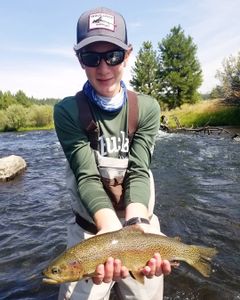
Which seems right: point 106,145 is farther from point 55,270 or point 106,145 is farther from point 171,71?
point 171,71

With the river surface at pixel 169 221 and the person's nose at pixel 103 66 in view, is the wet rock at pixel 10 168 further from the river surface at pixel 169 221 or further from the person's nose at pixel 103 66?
the person's nose at pixel 103 66

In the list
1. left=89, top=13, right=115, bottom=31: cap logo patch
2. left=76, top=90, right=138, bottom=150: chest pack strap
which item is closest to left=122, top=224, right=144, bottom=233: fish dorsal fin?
left=76, top=90, right=138, bottom=150: chest pack strap

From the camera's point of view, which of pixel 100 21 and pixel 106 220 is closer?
pixel 106 220

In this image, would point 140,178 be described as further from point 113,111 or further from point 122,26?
point 122,26

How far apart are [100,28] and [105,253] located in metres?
1.78

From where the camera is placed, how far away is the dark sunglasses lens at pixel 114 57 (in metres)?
3.16

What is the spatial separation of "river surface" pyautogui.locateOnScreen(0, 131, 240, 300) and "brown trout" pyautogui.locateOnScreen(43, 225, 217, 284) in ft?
8.10

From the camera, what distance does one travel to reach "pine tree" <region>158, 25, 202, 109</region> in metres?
53.8

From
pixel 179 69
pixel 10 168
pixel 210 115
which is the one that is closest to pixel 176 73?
pixel 179 69

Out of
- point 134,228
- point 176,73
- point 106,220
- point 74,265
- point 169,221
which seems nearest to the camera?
point 74,265

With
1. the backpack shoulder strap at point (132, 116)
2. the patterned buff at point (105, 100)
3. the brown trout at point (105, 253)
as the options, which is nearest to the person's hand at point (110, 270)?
the brown trout at point (105, 253)

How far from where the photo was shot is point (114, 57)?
3.19 meters

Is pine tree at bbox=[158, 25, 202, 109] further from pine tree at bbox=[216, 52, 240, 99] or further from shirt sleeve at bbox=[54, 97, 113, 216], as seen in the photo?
shirt sleeve at bbox=[54, 97, 113, 216]

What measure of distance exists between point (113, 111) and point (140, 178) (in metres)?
0.64
